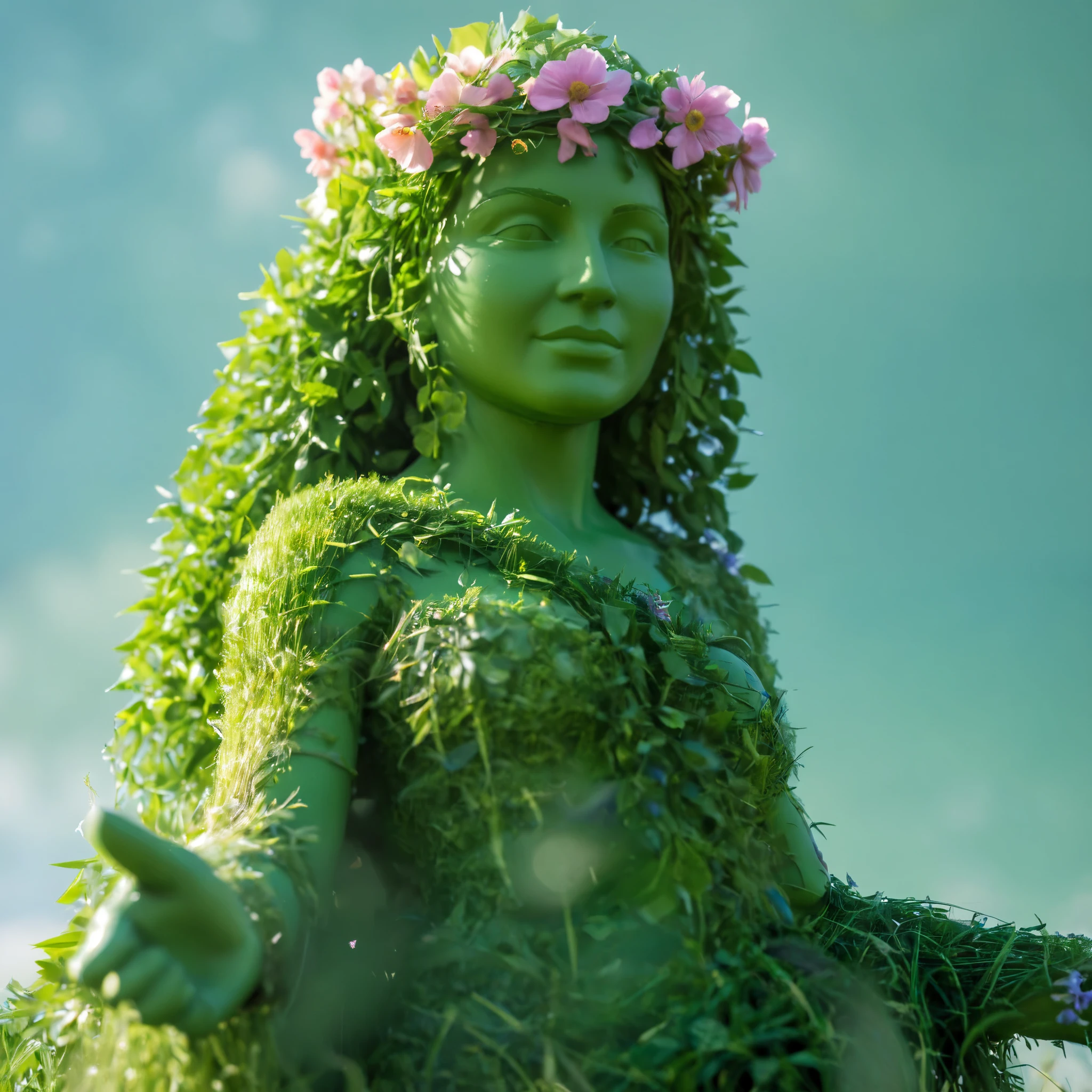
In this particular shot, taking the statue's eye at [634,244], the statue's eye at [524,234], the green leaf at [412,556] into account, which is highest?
the statue's eye at [634,244]

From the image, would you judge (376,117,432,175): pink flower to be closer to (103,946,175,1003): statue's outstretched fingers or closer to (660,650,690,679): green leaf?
(660,650,690,679): green leaf

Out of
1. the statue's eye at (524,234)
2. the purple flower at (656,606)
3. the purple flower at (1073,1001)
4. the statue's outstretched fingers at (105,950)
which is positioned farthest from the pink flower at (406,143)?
the purple flower at (1073,1001)

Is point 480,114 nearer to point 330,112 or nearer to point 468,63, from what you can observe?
point 468,63

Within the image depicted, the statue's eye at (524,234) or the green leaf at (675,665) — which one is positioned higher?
the statue's eye at (524,234)

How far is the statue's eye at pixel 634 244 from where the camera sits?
209cm

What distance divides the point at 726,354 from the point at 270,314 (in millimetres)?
1036

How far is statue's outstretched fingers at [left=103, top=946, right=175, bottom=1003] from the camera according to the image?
108 centimetres

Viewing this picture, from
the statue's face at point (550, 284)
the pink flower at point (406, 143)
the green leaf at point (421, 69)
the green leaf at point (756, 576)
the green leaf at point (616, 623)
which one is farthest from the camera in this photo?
the green leaf at point (756, 576)

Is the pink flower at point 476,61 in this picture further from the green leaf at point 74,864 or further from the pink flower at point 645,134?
the green leaf at point 74,864

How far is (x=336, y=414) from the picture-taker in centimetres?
234

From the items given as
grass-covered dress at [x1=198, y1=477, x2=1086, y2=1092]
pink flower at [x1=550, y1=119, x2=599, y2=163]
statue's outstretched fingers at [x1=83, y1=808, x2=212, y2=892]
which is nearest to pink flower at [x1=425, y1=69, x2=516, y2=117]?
pink flower at [x1=550, y1=119, x2=599, y2=163]

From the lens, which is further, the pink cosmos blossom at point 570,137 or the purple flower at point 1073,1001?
the pink cosmos blossom at point 570,137

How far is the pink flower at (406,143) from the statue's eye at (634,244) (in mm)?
379

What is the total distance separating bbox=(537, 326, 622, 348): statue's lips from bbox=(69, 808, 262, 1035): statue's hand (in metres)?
1.12
